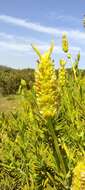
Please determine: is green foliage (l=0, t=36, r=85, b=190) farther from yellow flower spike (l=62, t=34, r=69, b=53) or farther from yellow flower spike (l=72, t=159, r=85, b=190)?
yellow flower spike (l=72, t=159, r=85, b=190)

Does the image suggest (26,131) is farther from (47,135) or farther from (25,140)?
(47,135)

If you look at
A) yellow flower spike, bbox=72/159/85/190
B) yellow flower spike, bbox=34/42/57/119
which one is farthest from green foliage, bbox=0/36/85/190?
yellow flower spike, bbox=72/159/85/190

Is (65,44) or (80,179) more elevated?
(65,44)

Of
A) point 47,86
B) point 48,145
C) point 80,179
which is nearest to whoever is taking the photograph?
point 80,179

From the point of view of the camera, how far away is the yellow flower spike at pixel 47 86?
4.88 feet

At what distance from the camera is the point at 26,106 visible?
2.89 meters

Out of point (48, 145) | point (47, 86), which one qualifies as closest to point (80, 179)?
point (47, 86)

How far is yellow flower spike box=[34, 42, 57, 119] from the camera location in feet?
4.88

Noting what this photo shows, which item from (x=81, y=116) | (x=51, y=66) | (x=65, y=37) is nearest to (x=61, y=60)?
(x=65, y=37)

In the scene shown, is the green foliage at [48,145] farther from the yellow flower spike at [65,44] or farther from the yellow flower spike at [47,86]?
the yellow flower spike at [47,86]

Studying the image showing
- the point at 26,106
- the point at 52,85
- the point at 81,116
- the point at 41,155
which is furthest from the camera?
the point at 26,106

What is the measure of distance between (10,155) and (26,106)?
0.36m

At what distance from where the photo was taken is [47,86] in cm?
149

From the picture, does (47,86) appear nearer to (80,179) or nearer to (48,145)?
(80,179)
